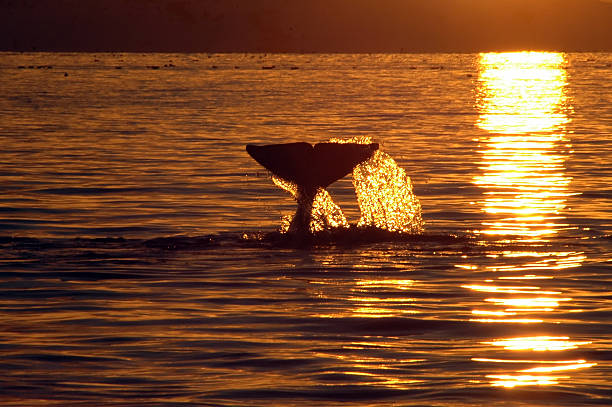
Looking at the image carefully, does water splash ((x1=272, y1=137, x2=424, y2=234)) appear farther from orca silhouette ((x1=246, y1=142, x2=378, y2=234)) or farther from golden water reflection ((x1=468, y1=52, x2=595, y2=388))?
golden water reflection ((x1=468, y1=52, x2=595, y2=388))

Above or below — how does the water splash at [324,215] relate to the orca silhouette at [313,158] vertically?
below

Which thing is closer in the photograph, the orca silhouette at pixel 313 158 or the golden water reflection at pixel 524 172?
the orca silhouette at pixel 313 158

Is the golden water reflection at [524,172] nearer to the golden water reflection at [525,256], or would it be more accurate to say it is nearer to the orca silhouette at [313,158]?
the golden water reflection at [525,256]

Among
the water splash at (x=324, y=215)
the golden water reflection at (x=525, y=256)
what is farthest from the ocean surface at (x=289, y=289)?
the water splash at (x=324, y=215)

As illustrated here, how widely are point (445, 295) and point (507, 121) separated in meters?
36.7

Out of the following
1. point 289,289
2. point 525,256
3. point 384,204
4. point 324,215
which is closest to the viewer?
point 289,289

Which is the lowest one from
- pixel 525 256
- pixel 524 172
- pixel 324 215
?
pixel 525 256

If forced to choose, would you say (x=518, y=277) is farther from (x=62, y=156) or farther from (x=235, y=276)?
(x=62, y=156)

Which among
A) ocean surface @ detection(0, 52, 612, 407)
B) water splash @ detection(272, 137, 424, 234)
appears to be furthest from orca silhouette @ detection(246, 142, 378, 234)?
ocean surface @ detection(0, 52, 612, 407)

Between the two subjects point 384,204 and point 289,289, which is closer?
point 289,289

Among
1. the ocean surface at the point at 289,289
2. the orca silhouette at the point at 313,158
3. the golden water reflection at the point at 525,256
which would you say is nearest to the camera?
the ocean surface at the point at 289,289

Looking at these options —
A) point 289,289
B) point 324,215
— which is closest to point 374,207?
point 324,215

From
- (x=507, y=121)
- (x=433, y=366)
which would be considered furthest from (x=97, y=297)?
(x=507, y=121)

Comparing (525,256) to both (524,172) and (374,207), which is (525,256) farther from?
(524,172)
